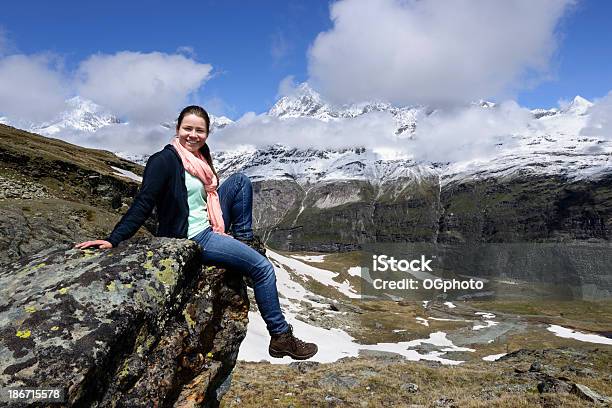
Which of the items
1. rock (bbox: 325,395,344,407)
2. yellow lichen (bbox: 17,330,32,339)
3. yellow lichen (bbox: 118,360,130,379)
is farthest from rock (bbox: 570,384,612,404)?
yellow lichen (bbox: 17,330,32,339)

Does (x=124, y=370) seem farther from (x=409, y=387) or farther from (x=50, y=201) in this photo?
(x=50, y=201)

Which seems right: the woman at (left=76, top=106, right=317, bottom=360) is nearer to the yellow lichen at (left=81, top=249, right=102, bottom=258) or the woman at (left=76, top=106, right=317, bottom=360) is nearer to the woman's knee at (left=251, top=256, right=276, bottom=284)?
the woman's knee at (left=251, top=256, right=276, bottom=284)

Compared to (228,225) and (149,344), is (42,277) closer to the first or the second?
(149,344)

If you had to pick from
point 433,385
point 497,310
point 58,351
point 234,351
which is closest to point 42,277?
point 58,351

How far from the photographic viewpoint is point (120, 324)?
20.8ft

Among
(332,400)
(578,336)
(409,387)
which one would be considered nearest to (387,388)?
(409,387)

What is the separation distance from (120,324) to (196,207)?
8.93 ft

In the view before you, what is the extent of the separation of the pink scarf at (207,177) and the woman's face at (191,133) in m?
0.11

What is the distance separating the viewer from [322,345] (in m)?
63.9

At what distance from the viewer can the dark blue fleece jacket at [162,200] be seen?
7359 mm

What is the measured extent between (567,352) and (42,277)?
51173mm

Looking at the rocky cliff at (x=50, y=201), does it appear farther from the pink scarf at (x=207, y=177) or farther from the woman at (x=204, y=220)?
the pink scarf at (x=207, y=177)

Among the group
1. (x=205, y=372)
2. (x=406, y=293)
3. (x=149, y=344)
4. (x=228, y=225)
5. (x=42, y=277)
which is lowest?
(x=406, y=293)

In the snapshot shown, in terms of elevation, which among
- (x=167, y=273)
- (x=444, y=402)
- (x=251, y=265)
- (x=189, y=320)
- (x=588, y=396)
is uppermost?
(x=251, y=265)
